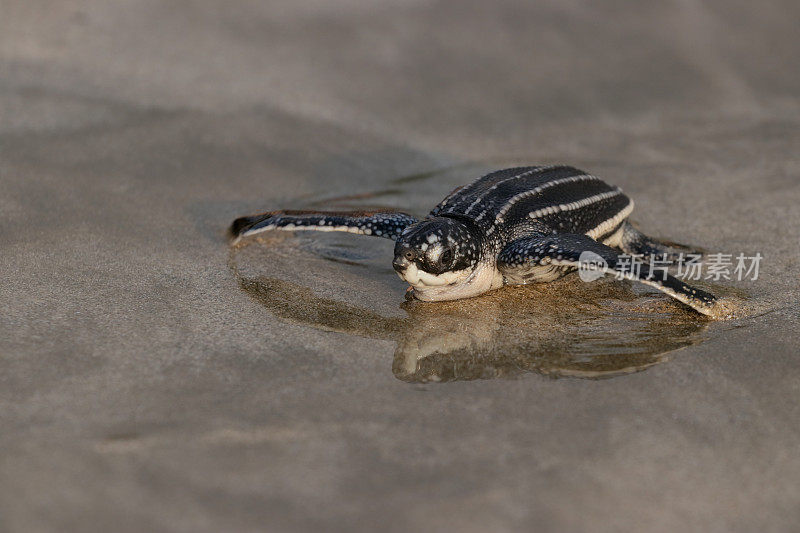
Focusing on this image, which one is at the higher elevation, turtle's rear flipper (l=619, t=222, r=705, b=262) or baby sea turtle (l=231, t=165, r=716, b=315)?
baby sea turtle (l=231, t=165, r=716, b=315)

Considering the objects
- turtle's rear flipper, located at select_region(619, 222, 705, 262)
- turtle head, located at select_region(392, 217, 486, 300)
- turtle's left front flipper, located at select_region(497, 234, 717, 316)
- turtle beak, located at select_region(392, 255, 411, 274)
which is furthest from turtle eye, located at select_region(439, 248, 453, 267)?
turtle's rear flipper, located at select_region(619, 222, 705, 262)

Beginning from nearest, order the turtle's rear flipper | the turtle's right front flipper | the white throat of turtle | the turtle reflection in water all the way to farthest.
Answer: the turtle reflection in water
the white throat of turtle
the turtle's right front flipper
the turtle's rear flipper

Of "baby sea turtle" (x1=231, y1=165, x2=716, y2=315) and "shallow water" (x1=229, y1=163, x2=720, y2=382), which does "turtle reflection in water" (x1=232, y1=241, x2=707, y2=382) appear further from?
"baby sea turtle" (x1=231, y1=165, x2=716, y2=315)

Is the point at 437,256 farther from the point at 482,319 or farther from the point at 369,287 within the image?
the point at 369,287

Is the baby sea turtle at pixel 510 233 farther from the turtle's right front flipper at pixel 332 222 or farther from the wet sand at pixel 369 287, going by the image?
the wet sand at pixel 369 287

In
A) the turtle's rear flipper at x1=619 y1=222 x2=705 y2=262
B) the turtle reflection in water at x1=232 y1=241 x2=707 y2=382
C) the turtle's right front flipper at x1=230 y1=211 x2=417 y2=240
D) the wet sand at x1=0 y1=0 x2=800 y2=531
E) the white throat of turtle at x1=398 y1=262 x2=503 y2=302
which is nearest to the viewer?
the wet sand at x1=0 y1=0 x2=800 y2=531

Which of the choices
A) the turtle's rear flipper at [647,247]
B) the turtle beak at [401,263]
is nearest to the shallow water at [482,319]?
the turtle beak at [401,263]

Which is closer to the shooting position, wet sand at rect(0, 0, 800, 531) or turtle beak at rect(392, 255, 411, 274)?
wet sand at rect(0, 0, 800, 531)

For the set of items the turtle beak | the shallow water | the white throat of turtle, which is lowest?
the shallow water
